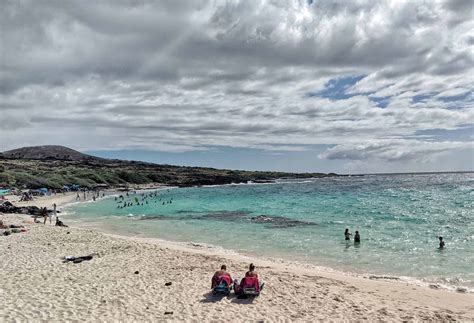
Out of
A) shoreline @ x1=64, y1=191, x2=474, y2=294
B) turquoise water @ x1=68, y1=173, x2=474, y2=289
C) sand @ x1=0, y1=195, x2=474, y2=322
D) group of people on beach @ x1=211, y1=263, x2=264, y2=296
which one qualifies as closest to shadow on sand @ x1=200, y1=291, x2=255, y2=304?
sand @ x1=0, y1=195, x2=474, y2=322

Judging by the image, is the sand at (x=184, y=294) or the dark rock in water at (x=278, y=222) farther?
the dark rock in water at (x=278, y=222)

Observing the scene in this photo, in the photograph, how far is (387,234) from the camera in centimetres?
2980

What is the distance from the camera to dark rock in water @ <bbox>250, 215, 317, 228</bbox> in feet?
117

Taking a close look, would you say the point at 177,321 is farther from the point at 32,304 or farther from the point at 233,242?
the point at 233,242

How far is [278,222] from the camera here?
37906mm

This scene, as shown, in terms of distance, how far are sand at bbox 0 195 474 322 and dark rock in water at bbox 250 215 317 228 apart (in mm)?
16084

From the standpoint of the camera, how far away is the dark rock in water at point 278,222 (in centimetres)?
3566

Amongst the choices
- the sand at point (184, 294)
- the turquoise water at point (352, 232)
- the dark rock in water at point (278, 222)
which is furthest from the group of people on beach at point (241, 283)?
the dark rock in water at point (278, 222)

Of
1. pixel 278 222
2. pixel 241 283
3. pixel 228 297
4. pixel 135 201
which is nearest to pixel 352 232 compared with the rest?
pixel 278 222

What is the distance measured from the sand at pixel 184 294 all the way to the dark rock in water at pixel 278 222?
633 inches

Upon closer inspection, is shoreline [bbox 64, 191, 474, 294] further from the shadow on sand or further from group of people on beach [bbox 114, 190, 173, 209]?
group of people on beach [bbox 114, 190, 173, 209]

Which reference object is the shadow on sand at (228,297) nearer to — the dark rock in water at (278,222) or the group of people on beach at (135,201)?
the dark rock in water at (278,222)

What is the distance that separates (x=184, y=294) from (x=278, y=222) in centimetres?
2530

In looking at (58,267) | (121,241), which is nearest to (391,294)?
(58,267)
